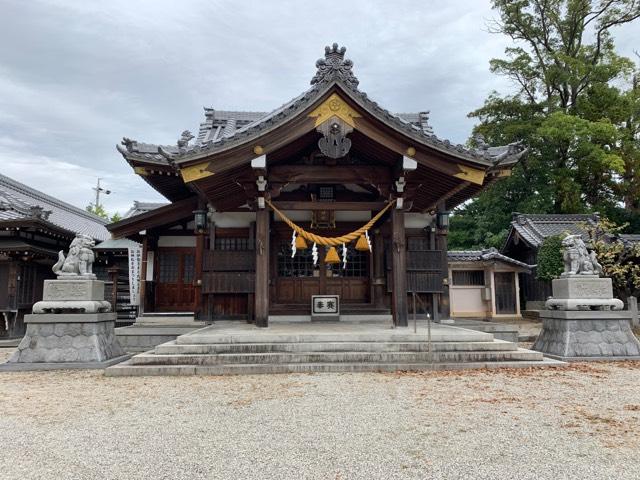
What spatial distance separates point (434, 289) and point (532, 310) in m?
12.8

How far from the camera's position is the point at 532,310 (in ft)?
68.5

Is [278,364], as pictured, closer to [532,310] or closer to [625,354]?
[625,354]

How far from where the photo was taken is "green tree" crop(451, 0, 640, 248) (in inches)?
924

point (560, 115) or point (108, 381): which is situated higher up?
point (560, 115)

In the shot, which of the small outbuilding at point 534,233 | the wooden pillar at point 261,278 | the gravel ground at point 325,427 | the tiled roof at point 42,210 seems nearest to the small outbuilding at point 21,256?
the tiled roof at point 42,210

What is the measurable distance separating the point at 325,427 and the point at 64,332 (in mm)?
6043

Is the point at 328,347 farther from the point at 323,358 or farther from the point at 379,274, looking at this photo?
the point at 379,274

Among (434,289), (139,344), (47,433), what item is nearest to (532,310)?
(434,289)

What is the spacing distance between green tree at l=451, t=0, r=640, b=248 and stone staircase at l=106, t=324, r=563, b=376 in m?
18.8

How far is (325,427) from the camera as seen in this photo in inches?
171

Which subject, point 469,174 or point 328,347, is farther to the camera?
point 469,174

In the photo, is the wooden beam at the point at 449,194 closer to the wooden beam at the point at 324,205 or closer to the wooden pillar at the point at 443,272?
the wooden pillar at the point at 443,272

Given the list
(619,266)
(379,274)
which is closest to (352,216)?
(379,274)

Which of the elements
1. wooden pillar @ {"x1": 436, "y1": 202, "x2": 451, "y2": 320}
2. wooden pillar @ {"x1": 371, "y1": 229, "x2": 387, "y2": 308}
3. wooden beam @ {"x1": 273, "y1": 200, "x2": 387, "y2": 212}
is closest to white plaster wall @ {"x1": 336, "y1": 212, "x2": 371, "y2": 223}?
wooden pillar @ {"x1": 371, "y1": 229, "x2": 387, "y2": 308}
